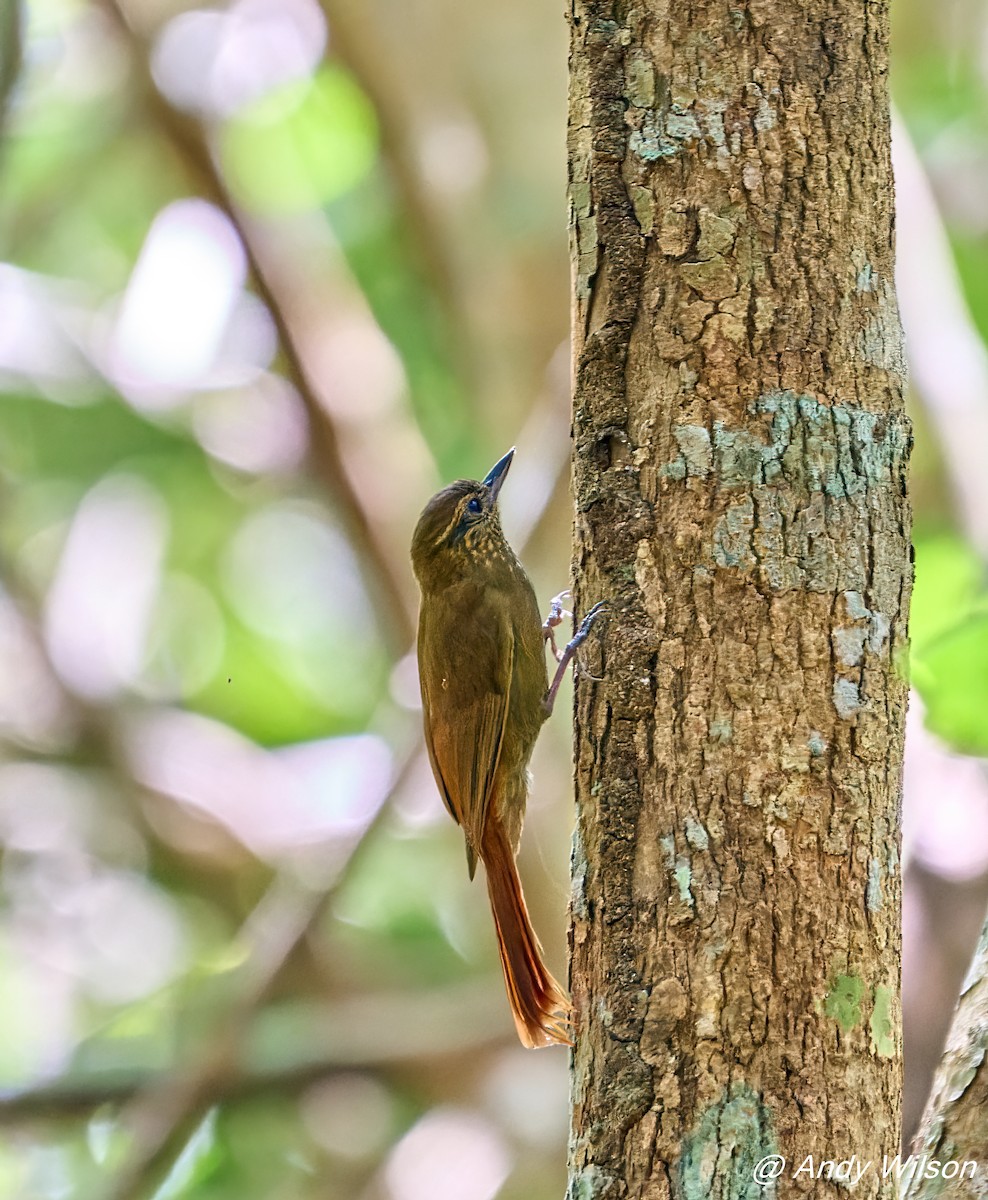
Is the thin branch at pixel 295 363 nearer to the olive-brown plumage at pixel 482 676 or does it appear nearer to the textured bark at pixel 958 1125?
the olive-brown plumage at pixel 482 676

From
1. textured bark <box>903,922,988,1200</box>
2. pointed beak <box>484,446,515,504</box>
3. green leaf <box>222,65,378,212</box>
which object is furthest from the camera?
green leaf <box>222,65,378,212</box>

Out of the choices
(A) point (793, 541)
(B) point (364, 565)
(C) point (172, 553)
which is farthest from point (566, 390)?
(A) point (793, 541)

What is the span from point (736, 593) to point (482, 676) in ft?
4.76

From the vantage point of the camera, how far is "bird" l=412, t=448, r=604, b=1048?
10.5 feet

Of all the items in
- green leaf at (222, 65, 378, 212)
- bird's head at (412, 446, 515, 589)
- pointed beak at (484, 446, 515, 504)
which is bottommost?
bird's head at (412, 446, 515, 589)

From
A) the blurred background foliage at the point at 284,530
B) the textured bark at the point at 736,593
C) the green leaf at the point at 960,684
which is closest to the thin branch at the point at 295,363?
the blurred background foliage at the point at 284,530

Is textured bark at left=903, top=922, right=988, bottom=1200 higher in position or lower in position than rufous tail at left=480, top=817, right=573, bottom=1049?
lower

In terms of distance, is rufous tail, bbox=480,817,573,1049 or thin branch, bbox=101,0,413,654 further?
thin branch, bbox=101,0,413,654

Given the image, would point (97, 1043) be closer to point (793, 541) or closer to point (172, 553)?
point (172, 553)

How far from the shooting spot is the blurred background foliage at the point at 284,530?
4703 millimetres

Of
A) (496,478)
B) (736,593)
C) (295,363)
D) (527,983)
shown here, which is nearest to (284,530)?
(295,363)

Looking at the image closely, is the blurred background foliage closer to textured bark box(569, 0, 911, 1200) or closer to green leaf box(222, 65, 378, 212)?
green leaf box(222, 65, 378, 212)

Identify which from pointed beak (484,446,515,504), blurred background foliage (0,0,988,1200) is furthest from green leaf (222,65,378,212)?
pointed beak (484,446,515,504)

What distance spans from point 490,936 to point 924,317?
2.82 metres
